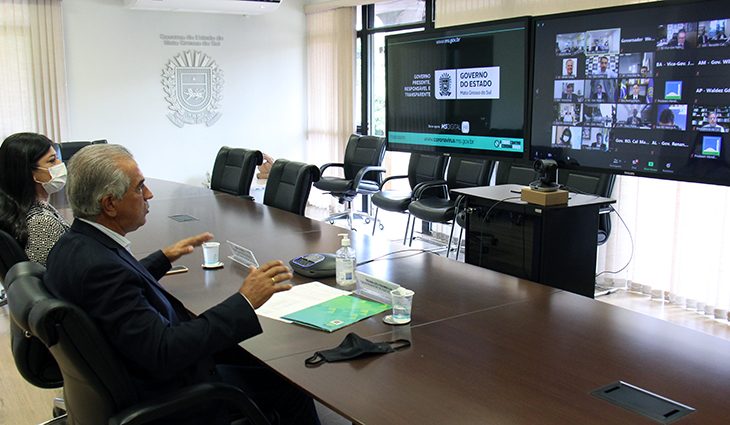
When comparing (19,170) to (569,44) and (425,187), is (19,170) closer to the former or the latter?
(569,44)

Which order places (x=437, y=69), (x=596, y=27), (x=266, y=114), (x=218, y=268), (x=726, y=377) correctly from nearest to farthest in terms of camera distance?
(x=726, y=377), (x=218, y=268), (x=596, y=27), (x=437, y=69), (x=266, y=114)

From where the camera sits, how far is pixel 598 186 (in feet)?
14.4

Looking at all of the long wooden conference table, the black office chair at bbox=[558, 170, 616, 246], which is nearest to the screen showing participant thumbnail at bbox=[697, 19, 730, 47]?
the long wooden conference table

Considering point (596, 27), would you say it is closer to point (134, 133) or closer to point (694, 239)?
point (694, 239)

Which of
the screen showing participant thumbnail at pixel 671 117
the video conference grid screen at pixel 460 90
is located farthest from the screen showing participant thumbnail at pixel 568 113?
the screen showing participant thumbnail at pixel 671 117

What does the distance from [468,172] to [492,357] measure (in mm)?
3799

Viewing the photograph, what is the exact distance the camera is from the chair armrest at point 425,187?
218 inches

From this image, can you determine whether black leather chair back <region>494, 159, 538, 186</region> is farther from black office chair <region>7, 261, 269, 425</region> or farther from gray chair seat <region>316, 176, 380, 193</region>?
black office chair <region>7, 261, 269, 425</region>

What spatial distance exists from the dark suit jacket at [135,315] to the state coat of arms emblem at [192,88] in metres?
6.05

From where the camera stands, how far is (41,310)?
1.60 m

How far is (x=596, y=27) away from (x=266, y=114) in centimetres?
569

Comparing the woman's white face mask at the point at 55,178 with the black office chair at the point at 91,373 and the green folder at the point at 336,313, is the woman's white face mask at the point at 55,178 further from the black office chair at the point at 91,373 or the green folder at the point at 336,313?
the green folder at the point at 336,313

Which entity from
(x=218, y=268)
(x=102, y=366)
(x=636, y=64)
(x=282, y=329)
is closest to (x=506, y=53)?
(x=636, y=64)

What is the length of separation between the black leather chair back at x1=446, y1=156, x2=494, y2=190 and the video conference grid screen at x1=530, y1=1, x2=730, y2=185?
1952mm
